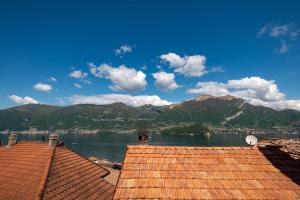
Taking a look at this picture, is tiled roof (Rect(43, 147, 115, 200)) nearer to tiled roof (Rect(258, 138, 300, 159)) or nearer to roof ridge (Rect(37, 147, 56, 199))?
roof ridge (Rect(37, 147, 56, 199))

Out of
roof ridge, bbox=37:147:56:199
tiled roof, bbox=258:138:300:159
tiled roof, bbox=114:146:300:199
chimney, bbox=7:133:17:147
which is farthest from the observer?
chimney, bbox=7:133:17:147

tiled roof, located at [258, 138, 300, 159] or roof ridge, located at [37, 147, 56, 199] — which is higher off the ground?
tiled roof, located at [258, 138, 300, 159]

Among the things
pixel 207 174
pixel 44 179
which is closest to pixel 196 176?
pixel 207 174

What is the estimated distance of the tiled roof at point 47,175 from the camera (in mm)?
21953

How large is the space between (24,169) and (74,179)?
5.19 m

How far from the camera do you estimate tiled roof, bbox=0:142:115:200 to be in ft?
72.0

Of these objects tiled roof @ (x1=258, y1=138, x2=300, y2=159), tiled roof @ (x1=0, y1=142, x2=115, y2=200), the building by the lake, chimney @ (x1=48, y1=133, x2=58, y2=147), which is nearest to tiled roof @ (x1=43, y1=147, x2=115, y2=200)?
tiled roof @ (x1=0, y1=142, x2=115, y2=200)

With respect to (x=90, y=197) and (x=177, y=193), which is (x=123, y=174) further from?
(x=90, y=197)

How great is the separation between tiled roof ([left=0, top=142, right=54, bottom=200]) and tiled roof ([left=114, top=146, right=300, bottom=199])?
34.7 ft

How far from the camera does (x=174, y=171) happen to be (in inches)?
581

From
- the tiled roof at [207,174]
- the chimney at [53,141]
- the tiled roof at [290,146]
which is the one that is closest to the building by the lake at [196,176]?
the tiled roof at [207,174]

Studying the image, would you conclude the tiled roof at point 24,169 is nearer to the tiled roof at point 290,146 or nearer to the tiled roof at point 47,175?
the tiled roof at point 47,175

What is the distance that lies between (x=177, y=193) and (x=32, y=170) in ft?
58.6

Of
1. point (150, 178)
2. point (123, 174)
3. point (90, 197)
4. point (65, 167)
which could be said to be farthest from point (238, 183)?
point (65, 167)
